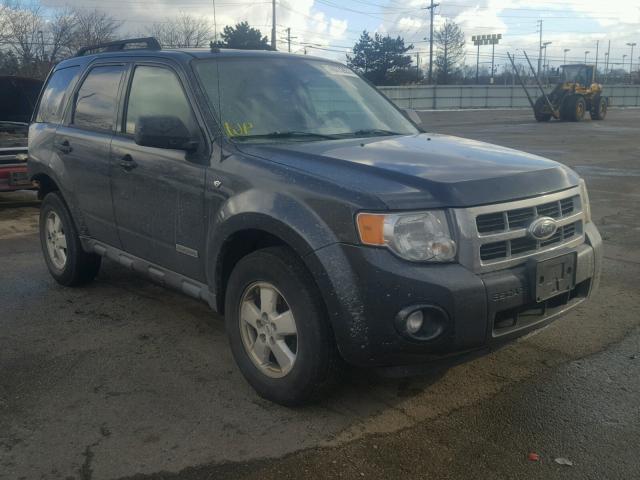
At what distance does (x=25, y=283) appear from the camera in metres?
5.97

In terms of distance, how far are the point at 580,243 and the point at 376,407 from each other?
1390 mm

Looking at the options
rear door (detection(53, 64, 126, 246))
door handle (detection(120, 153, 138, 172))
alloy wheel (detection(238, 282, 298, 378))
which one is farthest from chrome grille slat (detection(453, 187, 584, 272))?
rear door (detection(53, 64, 126, 246))

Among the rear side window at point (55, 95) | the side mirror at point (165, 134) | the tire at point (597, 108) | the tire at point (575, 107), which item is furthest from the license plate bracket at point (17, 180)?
the tire at point (597, 108)

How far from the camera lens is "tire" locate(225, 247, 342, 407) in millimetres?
3215

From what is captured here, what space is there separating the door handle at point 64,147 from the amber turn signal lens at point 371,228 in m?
3.11

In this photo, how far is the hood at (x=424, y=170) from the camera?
3.06 m

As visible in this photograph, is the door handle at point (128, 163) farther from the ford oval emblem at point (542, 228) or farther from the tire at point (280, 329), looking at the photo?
the ford oval emblem at point (542, 228)

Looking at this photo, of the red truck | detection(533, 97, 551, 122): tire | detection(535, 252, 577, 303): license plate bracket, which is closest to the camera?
detection(535, 252, 577, 303): license plate bracket

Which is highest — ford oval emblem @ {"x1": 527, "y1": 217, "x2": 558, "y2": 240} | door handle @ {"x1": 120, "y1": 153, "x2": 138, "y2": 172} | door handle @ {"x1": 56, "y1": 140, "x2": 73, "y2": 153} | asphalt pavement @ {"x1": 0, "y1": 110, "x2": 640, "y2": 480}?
door handle @ {"x1": 56, "y1": 140, "x2": 73, "y2": 153}

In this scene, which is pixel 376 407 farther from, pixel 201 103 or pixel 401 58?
pixel 401 58

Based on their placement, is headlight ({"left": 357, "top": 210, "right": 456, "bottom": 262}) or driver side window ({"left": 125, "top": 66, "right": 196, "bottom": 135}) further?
driver side window ({"left": 125, "top": 66, "right": 196, "bottom": 135})

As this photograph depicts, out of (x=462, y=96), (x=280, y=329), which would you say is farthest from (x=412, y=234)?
(x=462, y=96)

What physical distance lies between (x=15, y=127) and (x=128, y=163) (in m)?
7.72

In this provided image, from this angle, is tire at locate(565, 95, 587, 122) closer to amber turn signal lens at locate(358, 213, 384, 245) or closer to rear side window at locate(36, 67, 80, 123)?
rear side window at locate(36, 67, 80, 123)
